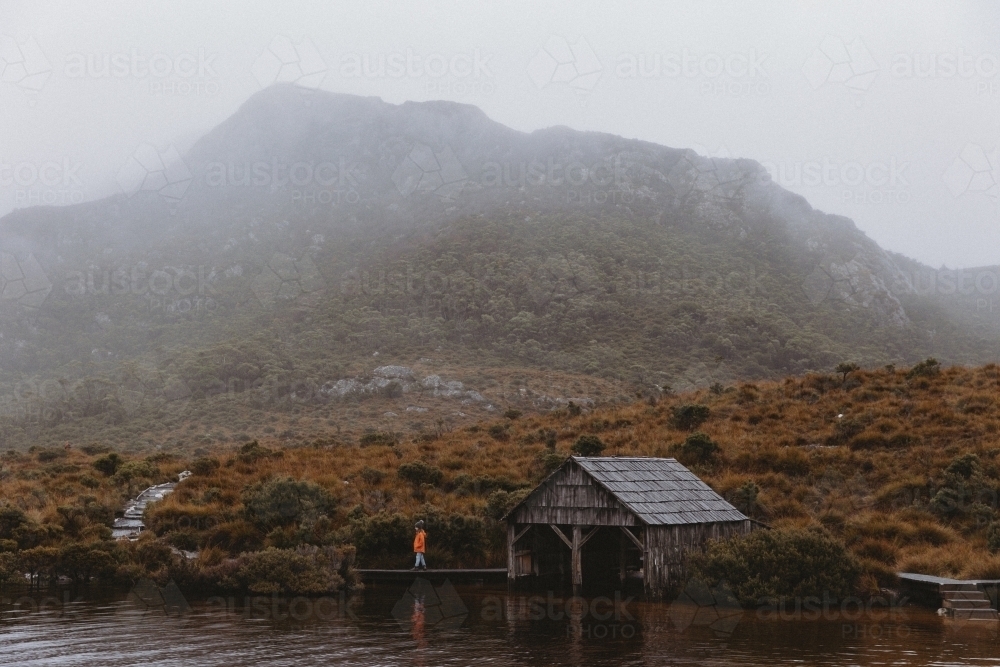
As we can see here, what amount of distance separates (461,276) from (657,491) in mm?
71311

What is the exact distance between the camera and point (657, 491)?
881 inches

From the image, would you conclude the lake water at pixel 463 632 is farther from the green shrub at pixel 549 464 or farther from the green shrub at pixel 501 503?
the green shrub at pixel 549 464

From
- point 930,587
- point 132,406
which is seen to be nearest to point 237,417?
point 132,406

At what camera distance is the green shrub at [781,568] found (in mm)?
20234

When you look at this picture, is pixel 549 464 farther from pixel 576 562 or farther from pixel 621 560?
pixel 576 562

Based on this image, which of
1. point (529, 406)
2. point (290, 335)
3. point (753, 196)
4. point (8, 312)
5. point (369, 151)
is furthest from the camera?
point (369, 151)

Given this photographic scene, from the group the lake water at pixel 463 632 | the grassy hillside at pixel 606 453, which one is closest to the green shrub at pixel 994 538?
the grassy hillside at pixel 606 453

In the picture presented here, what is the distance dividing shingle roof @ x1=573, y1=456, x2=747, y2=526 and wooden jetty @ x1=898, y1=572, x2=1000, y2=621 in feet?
Answer: 14.9

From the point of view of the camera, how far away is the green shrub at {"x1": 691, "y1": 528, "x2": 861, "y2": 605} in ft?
66.4

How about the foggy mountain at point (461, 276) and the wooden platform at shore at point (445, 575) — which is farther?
the foggy mountain at point (461, 276)

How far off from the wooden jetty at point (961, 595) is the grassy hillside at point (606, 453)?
92 cm

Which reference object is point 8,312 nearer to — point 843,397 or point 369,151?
point 369,151

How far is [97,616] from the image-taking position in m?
19.6

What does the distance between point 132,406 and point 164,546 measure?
46393mm
